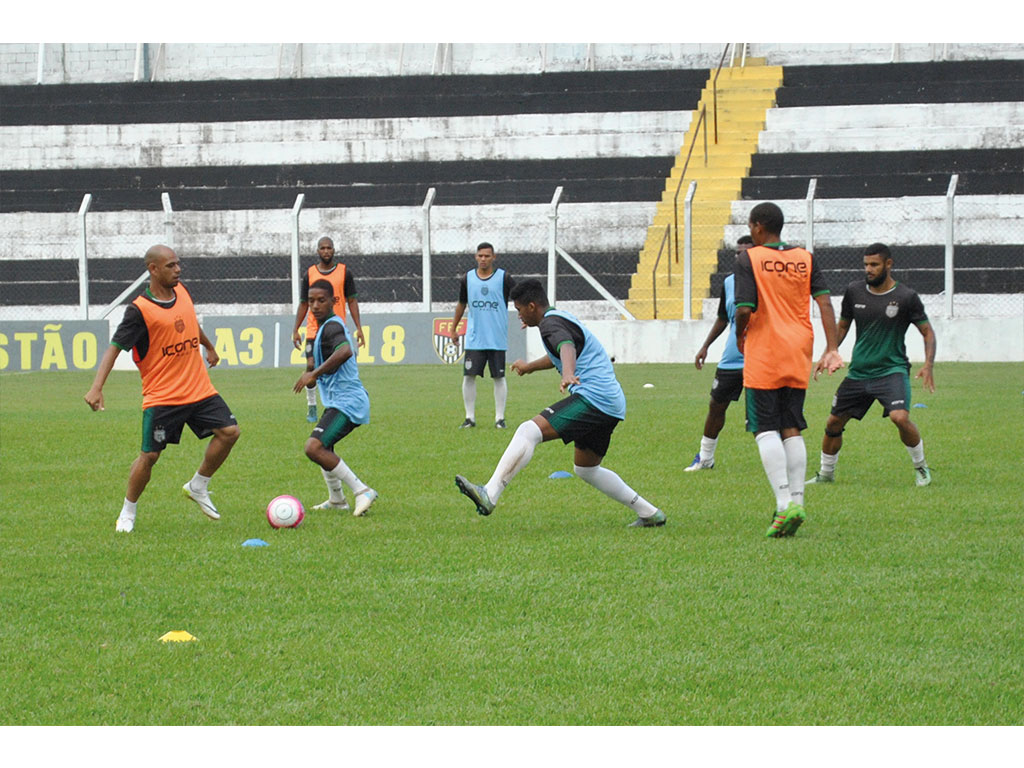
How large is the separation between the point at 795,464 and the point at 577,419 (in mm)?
1327

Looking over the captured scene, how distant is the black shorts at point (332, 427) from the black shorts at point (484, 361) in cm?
557

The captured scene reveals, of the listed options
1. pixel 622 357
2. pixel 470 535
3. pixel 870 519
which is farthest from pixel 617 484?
pixel 622 357

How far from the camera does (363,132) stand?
3434 centimetres

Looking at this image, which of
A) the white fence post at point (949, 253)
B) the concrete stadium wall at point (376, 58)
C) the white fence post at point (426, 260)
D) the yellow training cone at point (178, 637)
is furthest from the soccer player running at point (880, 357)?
the concrete stadium wall at point (376, 58)

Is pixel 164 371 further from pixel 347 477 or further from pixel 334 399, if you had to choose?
pixel 347 477

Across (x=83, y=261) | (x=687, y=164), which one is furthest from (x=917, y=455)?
(x=687, y=164)

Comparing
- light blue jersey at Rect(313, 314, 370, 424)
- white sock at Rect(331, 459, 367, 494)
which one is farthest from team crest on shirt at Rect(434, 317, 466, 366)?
white sock at Rect(331, 459, 367, 494)

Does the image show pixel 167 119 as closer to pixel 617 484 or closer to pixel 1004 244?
pixel 1004 244

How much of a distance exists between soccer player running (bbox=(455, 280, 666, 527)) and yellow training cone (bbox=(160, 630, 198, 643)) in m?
2.54

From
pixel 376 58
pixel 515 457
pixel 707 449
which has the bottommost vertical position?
pixel 707 449

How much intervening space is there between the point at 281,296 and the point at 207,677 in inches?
1045

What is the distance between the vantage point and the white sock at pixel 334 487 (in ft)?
30.7

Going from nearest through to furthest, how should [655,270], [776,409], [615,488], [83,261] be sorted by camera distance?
[776,409], [615,488], [83,261], [655,270]

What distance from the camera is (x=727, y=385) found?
11.2 meters
